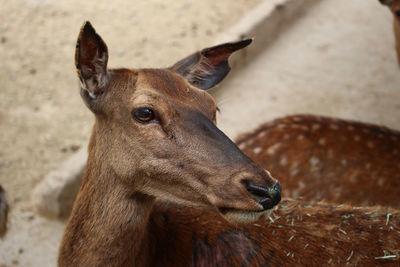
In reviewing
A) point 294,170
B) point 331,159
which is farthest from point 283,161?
point 331,159

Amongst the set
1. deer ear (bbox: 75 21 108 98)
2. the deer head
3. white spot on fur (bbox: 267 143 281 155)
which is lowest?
white spot on fur (bbox: 267 143 281 155)

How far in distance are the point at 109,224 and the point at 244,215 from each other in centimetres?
80

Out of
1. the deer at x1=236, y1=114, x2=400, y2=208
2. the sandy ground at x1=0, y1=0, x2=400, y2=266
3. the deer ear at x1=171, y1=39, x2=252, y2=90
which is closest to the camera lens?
the deer ear at x1=171, y1=39, x2=252, y2=90

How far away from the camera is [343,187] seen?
3859 mm

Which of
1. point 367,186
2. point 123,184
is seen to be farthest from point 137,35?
point 123,184

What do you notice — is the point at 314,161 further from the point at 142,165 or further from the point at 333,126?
the point at 142,165

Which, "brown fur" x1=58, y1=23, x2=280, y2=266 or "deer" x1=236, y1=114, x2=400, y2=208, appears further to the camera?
"deer" x1=236, y1=114, x2=400, y2=208

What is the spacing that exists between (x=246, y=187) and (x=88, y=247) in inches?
39.9

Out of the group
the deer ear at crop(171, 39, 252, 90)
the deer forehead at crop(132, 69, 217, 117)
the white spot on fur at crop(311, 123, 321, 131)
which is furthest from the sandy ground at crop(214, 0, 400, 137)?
the deer forehead at crop(132, 69, 217, 117)

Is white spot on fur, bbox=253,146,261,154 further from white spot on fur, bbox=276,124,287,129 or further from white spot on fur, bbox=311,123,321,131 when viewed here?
white spot on fur, bbox=311,123,321,131

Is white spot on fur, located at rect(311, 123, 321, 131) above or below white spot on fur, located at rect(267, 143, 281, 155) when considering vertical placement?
below

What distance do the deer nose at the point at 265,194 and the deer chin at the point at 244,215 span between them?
0.17 feet

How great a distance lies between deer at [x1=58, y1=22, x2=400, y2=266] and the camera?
7.60 feet

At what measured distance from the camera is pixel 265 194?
2162 millimetres
